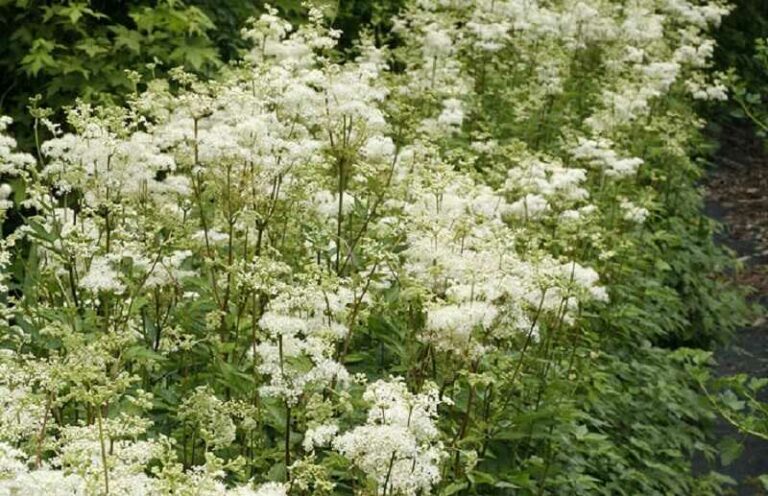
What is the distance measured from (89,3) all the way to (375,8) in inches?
149

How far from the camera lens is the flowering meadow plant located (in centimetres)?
294

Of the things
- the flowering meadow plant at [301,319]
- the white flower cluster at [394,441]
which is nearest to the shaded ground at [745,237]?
the flowering meadow plant at [301,319]

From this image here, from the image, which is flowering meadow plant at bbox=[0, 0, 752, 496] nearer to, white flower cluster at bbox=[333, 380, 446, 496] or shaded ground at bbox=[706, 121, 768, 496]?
white flower cluster at bbox=[333, 380, 446, 496]

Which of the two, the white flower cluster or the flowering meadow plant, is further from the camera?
the flowering meadow plant

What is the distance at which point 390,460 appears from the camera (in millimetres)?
2850

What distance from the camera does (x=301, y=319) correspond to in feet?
11.4

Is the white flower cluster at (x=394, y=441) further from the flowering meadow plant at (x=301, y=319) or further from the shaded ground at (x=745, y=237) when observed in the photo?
the shaded ground at (x=745, y=237)

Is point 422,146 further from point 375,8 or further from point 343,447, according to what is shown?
point 375,8

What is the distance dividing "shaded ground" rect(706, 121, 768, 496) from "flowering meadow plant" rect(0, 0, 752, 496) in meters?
0.62

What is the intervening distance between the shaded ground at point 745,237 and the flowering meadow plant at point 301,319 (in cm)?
62

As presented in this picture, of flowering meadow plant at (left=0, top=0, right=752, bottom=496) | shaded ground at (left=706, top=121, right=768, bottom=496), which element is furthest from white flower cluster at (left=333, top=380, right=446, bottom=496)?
shaded ground at (left=706, top=121, right=768, bottom=496)

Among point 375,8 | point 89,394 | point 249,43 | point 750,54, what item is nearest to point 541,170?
point 89,394

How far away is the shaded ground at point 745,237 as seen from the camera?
6980 mm

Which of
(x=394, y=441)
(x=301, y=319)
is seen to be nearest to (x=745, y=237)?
(x=301, y=319)
